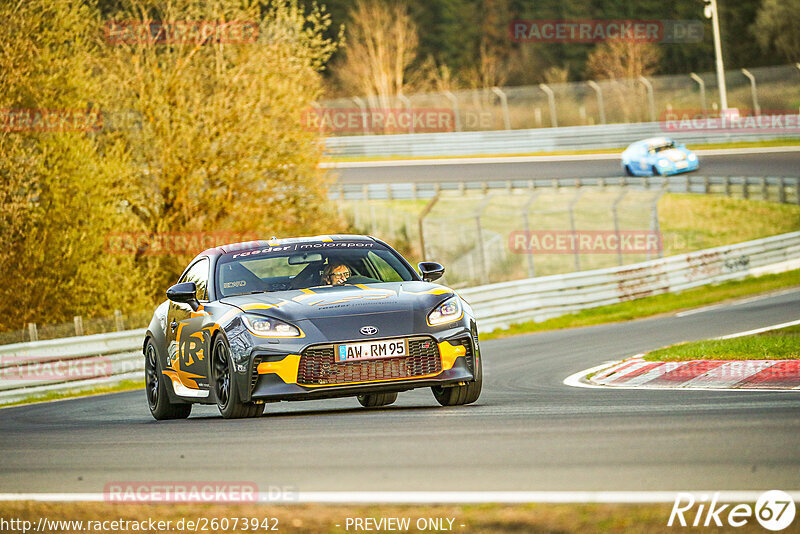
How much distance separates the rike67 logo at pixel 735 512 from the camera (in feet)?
14.3

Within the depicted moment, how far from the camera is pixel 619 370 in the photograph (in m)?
12.7

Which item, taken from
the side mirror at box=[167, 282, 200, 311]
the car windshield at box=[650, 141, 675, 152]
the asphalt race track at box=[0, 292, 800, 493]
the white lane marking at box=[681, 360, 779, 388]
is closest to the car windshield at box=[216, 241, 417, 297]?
the side mirror at box=[167, 282, 200, 311]

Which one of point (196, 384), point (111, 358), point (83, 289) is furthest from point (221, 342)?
point (83, 289)

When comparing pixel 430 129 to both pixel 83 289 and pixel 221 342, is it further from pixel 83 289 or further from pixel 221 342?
pixel 221 342

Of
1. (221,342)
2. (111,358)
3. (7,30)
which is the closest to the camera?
(221,342)

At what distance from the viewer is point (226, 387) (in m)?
9.21

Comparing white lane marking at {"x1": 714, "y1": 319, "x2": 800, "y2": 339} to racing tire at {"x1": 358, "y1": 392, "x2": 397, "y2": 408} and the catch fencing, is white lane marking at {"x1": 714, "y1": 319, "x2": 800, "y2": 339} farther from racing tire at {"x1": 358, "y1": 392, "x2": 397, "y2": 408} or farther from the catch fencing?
the catch fencing

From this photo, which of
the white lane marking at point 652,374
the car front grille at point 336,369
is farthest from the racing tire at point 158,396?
the white lane marking at point 652,374

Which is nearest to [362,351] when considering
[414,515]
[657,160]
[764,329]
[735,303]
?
[414,515]

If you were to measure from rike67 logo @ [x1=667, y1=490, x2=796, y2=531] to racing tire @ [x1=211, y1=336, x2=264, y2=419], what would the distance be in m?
4.85

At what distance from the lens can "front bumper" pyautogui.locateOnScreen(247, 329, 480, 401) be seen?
8.66 m

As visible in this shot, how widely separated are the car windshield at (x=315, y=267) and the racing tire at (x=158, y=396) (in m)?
1.30

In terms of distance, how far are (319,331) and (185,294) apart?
1.74 metres

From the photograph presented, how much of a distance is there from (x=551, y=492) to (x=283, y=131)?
2297 cm
